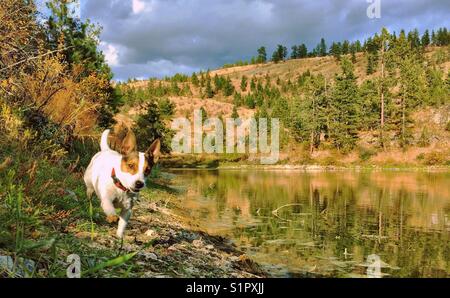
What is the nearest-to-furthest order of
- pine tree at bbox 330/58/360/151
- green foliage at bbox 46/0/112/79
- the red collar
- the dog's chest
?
the red collar < the dog's chest < green foliage at bbox 46/0/112/79 < pine tree at bbox 330/58/360/151

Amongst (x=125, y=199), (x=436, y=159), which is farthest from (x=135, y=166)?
(x=436, y=159)

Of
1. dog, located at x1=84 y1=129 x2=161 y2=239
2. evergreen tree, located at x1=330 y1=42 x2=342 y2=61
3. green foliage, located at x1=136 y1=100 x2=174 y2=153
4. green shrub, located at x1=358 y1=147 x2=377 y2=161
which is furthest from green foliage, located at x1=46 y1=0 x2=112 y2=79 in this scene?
evergreen tree, located at x1=330 y1=42 x2=342 y2=61

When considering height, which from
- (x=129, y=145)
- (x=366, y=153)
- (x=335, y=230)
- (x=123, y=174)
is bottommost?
(x=335, y=230)

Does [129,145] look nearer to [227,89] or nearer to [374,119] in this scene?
[374,119]

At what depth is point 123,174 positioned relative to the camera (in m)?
5.27

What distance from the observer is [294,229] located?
1347 centimetres

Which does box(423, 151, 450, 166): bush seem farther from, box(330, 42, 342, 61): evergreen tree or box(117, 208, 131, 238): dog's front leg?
box(330, 42, 342, 61): evergreen tree

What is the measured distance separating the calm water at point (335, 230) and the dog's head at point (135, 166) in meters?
4.47

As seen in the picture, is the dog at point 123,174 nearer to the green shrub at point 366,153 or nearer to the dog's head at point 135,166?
the dog's head at point 135,166

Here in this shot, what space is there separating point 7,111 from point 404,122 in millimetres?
67952

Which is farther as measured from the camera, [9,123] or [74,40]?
[74,40]

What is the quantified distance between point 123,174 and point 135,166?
0.82 feet

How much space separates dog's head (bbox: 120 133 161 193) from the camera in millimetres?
5094
